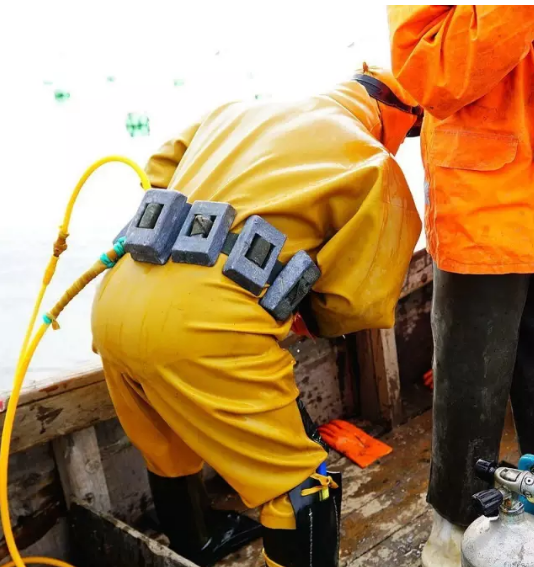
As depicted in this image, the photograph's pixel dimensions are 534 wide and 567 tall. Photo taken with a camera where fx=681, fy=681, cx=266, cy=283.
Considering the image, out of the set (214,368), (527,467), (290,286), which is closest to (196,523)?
(214,368)

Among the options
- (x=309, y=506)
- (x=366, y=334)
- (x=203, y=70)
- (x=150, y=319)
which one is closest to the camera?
(x=150, y=319)

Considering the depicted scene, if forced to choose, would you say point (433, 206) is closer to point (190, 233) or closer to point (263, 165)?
point (263, 165)

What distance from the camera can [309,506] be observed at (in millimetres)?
1386

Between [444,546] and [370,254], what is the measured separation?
0.74 m

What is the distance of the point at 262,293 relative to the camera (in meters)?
1.33

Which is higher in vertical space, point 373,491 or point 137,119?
point 137,119

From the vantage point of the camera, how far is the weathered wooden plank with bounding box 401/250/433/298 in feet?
8.20

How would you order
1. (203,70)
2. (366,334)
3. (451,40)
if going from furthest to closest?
(203,70) → (366,334) → (451,40)

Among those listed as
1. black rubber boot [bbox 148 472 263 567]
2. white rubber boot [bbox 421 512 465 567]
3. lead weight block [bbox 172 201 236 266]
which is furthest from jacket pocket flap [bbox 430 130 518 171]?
black rubber boot [bbox 148 472 263 567]

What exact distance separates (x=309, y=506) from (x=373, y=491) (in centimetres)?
80

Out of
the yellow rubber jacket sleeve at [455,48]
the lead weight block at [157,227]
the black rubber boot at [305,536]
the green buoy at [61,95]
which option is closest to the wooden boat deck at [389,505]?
the black rubber boot at [305,536]

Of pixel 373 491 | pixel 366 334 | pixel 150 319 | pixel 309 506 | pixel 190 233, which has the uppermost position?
pixel 190 233

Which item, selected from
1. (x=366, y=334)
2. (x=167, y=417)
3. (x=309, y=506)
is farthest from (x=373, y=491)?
(x=167, y=417)

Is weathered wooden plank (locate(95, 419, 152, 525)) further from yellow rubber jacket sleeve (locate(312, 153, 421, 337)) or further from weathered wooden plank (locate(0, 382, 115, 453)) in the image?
yellow rubber jacket sleeve (locate(312, 153, 421, 337))
